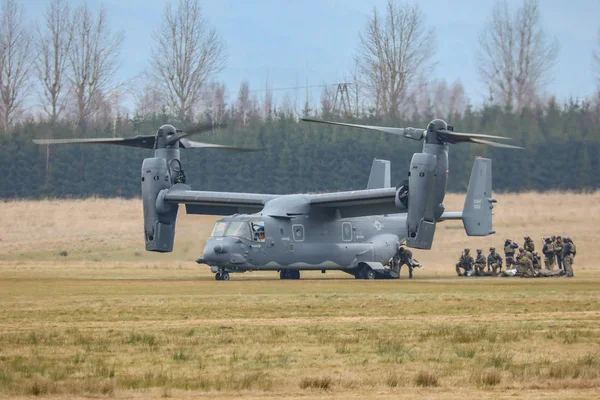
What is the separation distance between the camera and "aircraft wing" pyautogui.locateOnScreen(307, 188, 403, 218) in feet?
108

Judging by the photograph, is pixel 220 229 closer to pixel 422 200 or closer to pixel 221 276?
pixel 221 276

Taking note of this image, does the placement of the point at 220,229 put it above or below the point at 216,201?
below

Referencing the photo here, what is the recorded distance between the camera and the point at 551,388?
12.7 m

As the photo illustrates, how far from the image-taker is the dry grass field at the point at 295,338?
12688 millimetres

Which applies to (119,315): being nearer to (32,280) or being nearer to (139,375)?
(139,375)

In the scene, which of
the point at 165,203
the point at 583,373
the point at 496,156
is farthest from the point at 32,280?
the point at 496,156

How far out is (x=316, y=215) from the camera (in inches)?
1383

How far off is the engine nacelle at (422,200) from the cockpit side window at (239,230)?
5.38 m

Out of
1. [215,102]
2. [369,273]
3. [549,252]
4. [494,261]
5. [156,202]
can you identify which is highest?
[215,102]

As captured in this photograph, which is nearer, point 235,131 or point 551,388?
point 551,388

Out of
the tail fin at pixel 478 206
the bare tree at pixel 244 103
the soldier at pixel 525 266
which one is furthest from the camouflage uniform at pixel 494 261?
the bare tree at pixel 244 103

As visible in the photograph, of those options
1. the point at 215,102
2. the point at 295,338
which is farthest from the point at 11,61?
the point at 295,338

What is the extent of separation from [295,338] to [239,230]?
52.7ft

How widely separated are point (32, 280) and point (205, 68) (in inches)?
1657
